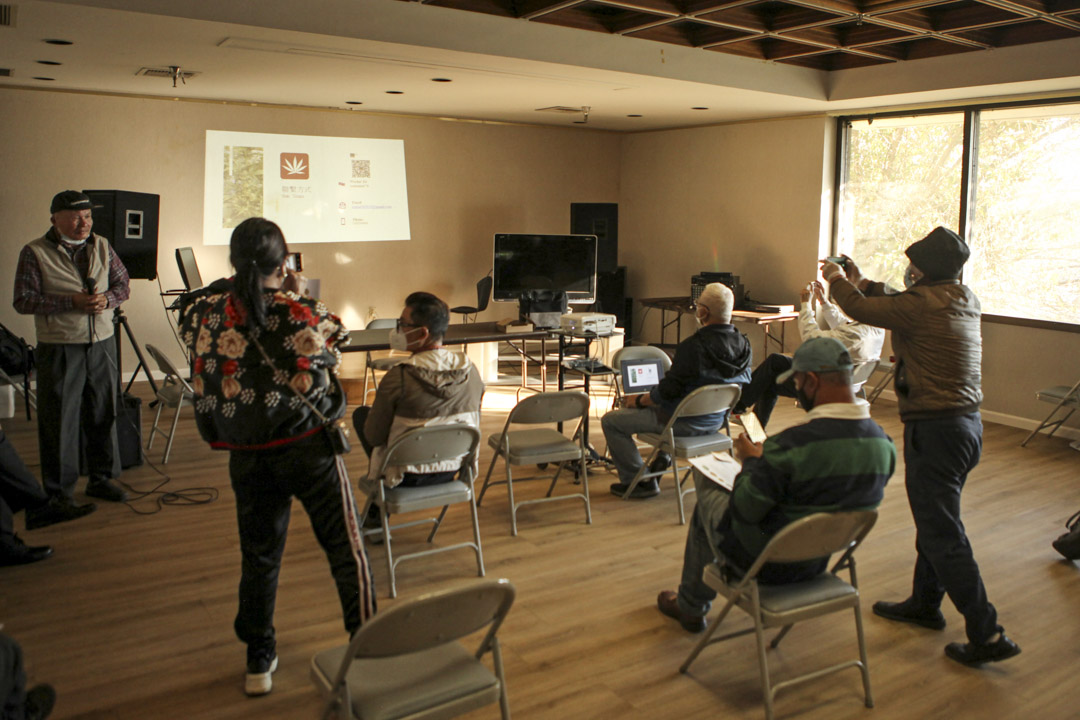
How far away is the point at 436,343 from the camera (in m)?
3.75

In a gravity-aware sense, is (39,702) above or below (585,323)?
below

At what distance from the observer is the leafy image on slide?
324 inches

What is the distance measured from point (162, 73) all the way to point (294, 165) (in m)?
2.22

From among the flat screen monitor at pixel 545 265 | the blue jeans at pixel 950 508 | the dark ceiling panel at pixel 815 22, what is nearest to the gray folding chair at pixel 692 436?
the blue jeans at pixel 950 508

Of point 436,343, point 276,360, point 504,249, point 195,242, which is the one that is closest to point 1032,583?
point 436,343

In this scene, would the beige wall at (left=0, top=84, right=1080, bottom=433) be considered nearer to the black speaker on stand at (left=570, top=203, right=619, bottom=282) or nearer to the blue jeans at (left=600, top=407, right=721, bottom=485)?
the black speaker on stand at (left=570, top=203, right=619, bottom=282)

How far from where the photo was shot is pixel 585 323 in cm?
602

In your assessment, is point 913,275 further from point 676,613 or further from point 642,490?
point 642,490

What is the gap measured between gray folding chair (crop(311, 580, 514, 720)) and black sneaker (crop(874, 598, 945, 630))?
1.90m

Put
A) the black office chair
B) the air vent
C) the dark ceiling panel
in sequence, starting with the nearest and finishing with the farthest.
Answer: the dark ceiling panel < the air vent < the black office chair

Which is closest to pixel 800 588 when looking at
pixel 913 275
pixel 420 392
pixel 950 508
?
pixel 950 508

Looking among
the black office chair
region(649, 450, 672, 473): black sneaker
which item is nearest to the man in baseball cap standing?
region(649, 450, 672, 473): black sneaker

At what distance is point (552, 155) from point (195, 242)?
4142 mm

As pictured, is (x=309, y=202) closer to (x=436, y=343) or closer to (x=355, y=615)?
(x=436, y=343)
